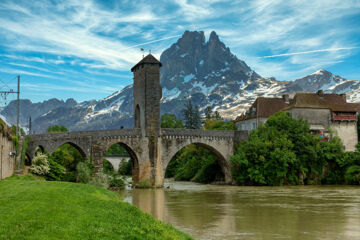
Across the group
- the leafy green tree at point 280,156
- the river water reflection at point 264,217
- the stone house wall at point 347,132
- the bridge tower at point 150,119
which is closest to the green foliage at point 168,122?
the leafy green tree at point 280,156

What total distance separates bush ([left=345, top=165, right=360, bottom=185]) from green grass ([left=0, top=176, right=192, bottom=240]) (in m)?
37.5

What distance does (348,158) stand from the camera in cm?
4784

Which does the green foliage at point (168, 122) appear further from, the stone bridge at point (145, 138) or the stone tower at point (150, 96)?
the stone tower at point (150, 96)

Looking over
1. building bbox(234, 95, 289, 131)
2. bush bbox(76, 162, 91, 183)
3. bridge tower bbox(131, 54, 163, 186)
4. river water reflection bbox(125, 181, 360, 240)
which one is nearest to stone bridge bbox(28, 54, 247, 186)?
bridge tower bbox(131, 54, 163, 186)

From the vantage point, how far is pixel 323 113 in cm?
5397

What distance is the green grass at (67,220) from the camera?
364 inches

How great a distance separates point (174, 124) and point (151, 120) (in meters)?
31.2

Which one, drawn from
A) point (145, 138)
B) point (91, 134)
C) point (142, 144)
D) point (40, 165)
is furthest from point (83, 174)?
point (145, 138)

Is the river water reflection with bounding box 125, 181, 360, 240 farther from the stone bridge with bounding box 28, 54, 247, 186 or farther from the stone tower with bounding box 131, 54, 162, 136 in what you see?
the stone tower with bounding box 131, 54, 162, 136

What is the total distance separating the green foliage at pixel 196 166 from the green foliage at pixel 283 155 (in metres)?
5.97

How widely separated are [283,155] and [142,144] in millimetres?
16164

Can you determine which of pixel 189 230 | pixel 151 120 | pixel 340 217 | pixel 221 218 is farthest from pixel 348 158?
pixel 189 230

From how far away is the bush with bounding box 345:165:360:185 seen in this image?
45869mm

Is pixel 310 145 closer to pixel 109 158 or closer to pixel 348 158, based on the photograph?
pixel 348 158
